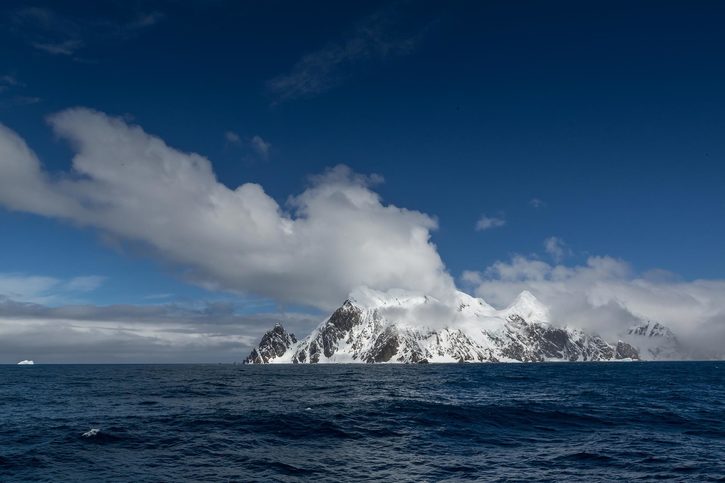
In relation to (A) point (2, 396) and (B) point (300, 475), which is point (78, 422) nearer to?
(B) point (300, 475)

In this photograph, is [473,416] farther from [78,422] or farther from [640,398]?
[78,422]

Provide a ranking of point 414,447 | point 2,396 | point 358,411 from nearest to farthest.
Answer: point 414,447, point 358,411, point 2,396

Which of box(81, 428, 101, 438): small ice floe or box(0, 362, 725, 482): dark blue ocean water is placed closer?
box(0, 362, 725, 482): dark blue ocean water

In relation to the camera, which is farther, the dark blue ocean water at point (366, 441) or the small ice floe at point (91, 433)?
the small ice floe at point (91, 433)

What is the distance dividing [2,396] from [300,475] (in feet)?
242

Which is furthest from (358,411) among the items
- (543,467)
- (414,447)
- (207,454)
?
(543,467)

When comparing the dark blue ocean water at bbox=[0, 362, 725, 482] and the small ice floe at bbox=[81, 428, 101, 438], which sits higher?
the small ice floe at bbox=[81, 428, 101, 438]

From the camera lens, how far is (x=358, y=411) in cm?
5912

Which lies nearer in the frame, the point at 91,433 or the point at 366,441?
the point at 366,441

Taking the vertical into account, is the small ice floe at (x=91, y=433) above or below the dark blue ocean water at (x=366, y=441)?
above

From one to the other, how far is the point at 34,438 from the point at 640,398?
254 feet

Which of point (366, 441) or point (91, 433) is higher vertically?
point (91, 433)

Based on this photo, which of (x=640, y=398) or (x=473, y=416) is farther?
(x=640, y=398)

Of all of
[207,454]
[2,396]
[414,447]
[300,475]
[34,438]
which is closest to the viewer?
[300,475]
